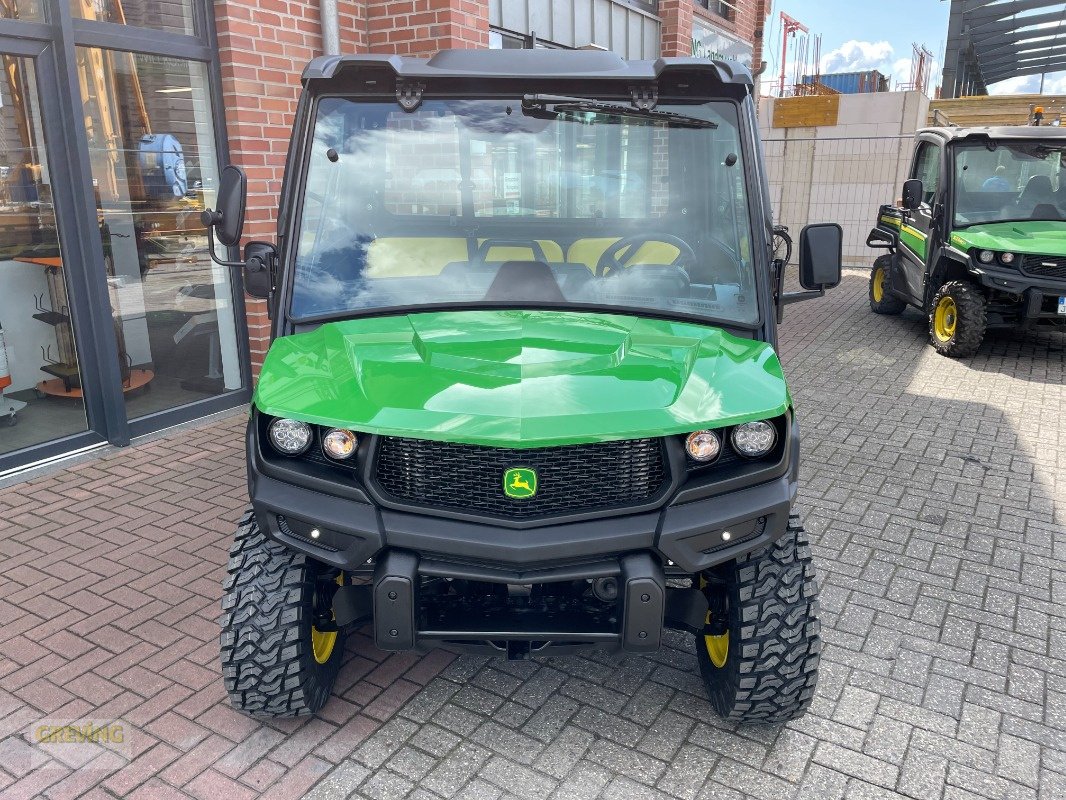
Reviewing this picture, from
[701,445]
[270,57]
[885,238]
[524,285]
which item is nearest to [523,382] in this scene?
[701,445]

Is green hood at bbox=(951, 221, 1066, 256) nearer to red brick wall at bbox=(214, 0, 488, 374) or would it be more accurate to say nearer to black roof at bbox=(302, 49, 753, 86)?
red brick wall at bbox=(214, 0, 488, 374)

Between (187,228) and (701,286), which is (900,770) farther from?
(187,228)

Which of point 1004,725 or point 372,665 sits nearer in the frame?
point 1004,725

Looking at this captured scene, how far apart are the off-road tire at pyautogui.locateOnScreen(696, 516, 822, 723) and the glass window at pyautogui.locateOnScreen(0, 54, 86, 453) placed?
4596 mm

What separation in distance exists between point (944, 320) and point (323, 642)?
7661 mm

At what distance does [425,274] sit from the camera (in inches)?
122

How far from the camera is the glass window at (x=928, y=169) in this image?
8898 millimetres

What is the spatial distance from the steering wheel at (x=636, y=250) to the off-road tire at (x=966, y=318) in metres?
6.19

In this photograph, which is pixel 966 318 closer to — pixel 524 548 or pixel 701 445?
pixel 701 445

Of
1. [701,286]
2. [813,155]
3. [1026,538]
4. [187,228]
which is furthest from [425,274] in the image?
[813,155]

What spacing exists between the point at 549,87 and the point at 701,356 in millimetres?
1139

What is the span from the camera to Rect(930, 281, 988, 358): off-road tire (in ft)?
26.6

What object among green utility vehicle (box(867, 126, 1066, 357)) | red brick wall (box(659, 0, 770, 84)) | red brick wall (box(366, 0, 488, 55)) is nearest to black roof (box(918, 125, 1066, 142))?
green utility vehicle (box(867, 126, 1066, 357))

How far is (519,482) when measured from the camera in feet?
7.89
